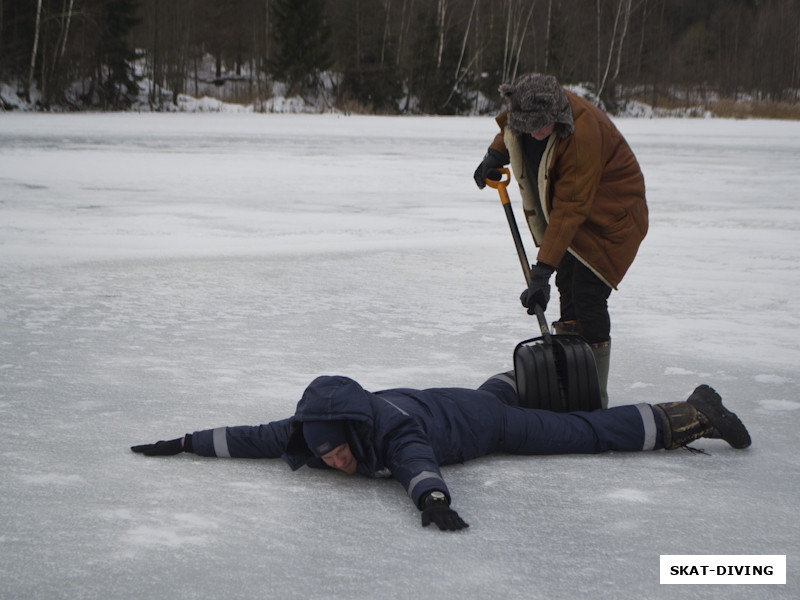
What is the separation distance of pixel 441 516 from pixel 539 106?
4.12 feet

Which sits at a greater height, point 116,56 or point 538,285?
point 116,56

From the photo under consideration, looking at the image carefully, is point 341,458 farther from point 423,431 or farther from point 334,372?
point 334,372

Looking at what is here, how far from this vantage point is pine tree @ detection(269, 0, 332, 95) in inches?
1312

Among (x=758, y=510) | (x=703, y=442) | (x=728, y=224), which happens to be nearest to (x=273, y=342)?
(x=703, y=442)

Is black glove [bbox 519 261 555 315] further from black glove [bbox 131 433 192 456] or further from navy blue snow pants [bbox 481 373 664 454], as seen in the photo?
black glove [bbox 131 433 192 456]

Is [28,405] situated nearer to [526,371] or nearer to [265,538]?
[265,538]

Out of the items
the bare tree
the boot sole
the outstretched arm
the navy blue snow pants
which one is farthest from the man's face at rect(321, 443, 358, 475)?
the bare tree

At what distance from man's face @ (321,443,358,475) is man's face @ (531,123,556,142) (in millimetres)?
1103

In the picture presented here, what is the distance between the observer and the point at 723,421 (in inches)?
103

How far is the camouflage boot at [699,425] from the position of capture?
2627 millimetres

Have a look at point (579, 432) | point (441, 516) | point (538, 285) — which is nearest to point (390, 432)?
point (441, 516)

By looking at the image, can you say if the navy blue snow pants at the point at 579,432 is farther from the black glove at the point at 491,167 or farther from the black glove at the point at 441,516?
the black glove at the point at 491,167

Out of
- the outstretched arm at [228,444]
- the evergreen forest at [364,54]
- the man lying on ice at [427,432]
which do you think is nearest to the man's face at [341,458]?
the man lying on ice at [427,432]

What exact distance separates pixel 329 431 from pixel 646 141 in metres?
14.9
